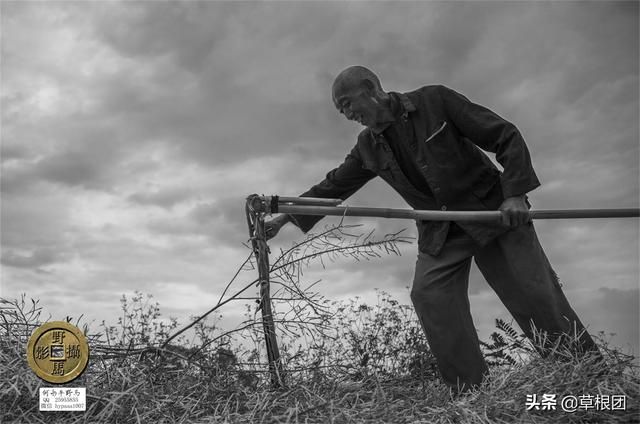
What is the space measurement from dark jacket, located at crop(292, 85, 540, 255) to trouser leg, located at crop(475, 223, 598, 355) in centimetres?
15

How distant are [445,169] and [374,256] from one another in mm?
636

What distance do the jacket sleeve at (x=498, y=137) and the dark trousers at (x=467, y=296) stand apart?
11.5 inches

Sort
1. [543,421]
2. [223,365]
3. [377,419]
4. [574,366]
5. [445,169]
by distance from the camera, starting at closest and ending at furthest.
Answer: [543,421]
[377,419]
[574,366]
[223,365]
[445,169]

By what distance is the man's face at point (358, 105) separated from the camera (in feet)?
10.8

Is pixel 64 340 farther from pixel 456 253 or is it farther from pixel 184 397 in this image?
pixel 456 253

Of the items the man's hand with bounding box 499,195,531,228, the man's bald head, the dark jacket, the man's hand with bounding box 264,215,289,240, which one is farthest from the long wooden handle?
the man's bald head

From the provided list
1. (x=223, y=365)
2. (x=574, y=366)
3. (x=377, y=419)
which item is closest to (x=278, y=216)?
(x=223, y=365)

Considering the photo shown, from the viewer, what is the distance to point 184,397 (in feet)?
9.64

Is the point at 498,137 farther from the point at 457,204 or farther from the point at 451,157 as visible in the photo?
the point at 457,204

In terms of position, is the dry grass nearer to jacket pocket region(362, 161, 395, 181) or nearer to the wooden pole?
the wooden pole

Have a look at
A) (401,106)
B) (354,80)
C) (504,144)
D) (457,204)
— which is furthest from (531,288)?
(354,80)

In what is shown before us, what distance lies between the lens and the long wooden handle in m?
3.19

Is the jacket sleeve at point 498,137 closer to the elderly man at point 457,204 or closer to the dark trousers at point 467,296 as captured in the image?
the elderly man at point 457,204

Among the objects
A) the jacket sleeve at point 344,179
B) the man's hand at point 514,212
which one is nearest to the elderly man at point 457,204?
the man's hand at point 514,212
